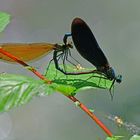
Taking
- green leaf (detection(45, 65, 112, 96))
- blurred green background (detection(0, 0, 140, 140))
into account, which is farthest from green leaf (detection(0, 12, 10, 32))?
blurred green background (detection(0, 0, 140, 140))

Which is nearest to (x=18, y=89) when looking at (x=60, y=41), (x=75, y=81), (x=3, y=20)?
(x=75, y=81)

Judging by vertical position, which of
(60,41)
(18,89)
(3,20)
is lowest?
(18,89)

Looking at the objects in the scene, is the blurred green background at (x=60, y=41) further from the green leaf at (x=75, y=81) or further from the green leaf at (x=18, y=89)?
the green leaf at (x=18, y=89)

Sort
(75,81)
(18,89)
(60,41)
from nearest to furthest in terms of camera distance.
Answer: (18,89) → (75,81) → (60,41)

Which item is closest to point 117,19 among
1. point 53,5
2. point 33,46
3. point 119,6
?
point 119,6

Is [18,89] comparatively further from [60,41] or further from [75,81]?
[60,41]

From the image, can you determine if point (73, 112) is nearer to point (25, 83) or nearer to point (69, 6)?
point (69, 6)
